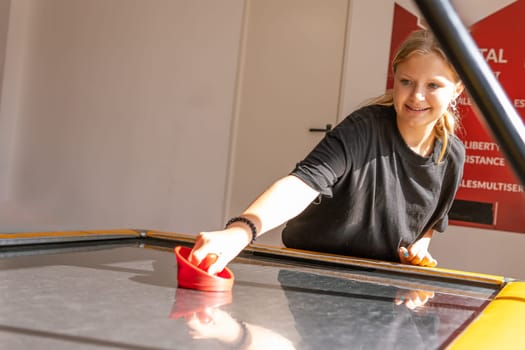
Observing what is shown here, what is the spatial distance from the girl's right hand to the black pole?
52 centimetres

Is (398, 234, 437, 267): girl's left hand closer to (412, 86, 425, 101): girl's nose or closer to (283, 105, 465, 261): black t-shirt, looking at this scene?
(283, 105, 465, 261): black t-shirt

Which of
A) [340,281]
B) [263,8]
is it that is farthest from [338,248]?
[263,8]

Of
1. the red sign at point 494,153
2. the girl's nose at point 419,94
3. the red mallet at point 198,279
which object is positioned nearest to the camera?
the red mallet at point 198,279

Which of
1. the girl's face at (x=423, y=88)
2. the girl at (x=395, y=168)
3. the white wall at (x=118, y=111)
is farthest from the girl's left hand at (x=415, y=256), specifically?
the white wall at (x=118, y=111)

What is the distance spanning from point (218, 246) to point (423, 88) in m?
0.68

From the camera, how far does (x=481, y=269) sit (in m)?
3.54

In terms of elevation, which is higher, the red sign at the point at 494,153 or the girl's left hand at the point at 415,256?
the red sign at the point at 494,153

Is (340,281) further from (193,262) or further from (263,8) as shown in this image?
(263,8)

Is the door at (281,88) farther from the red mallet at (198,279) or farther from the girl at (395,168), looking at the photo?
the red mallet at (198,279)

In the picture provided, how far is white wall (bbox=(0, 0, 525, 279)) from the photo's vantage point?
14.3 ft

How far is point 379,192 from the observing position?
1439mm

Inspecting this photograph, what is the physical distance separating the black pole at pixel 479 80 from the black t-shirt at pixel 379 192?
90 centimetres

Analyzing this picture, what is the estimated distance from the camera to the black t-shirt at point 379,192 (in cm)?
140

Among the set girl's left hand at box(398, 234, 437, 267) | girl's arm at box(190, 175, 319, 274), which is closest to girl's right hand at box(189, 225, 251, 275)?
girl's arm at box(190, 175, 319, 274)
